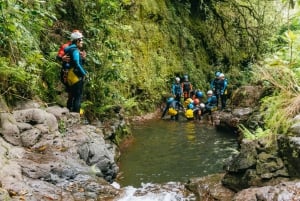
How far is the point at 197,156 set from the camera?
10281 mm

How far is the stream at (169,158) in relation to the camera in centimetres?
747

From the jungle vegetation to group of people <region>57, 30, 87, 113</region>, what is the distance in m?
0.42

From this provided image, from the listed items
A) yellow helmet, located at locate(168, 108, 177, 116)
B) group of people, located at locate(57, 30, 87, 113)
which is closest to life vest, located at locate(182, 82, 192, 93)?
yellow helmet, located at locate(168, 108, 177, 116)

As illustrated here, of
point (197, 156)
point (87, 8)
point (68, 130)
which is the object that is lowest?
point (197, 156)

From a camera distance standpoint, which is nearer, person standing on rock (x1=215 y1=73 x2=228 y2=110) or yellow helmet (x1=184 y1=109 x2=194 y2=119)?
yellow helmet (x1=184 y1=109 x2=194 y2=119)

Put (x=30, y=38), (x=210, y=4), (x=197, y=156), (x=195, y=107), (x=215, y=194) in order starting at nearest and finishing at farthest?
(x=215, y=194) → (x=30, y=38) → (x=197, y=156) → (x=195, y=107) → (x=210, y=4)

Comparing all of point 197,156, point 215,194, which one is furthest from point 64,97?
point 215,194

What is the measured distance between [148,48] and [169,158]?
10.0 m

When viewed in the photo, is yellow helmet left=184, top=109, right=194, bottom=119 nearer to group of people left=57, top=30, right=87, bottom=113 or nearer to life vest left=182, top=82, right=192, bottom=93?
life vest left=182, top=82, right=192, bottom=93

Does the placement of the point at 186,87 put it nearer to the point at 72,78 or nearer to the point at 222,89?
the point at 222,89

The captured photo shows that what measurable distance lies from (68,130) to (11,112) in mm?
1162

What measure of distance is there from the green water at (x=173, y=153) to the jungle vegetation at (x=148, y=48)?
1.35 meters

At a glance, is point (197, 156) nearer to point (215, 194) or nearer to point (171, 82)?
point (215, 194)

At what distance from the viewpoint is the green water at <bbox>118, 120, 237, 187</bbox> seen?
349 inches
